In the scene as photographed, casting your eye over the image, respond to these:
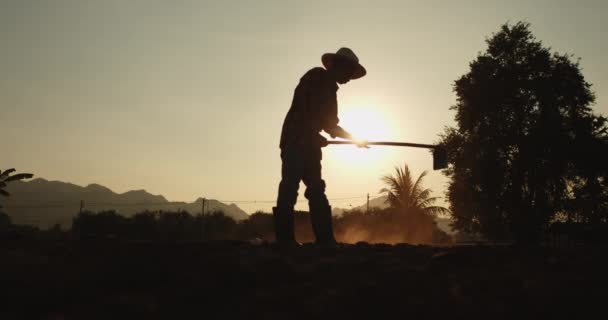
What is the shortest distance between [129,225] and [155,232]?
453cm

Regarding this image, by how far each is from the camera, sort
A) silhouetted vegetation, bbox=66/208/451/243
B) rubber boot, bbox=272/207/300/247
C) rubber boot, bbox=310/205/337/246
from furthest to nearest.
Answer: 1. silhouetted vegetation, bbox=66/208/451/243
2. rubber boot, bbox=310/205/337/246
3. rubber boot, bbox=272/207/300/247

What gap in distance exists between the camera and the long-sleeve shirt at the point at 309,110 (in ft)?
20.1

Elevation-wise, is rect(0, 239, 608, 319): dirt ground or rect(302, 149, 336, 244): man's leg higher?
rect(302, 149, 336, 244): man's leg

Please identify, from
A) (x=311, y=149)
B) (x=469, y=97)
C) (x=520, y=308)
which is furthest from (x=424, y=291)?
(x=469, y=97)

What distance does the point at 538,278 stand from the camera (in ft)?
7.69

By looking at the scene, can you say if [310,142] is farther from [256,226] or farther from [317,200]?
[256,226]

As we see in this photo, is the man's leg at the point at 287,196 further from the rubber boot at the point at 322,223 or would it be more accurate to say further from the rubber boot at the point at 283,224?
the rubber boot at the point at 322,223

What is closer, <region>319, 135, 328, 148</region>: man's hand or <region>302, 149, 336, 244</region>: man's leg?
<region>302, 149, 336, 244</region>: man's leg

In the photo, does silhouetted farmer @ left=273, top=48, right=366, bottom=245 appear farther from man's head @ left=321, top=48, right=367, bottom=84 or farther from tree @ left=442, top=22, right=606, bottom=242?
tree @ left=442, top=22, right=606, bottom=242

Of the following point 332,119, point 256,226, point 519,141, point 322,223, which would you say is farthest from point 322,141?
point 256,226

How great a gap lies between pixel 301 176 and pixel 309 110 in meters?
0.87

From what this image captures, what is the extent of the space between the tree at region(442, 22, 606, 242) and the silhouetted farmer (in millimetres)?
17574

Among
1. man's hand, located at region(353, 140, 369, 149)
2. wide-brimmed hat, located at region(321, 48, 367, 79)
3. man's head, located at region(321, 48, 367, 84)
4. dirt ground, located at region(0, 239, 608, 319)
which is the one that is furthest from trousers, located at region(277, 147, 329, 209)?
dirt ground, located at region(0, 239, 608, 319)

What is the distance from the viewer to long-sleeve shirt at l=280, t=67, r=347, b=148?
20.1ft
